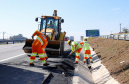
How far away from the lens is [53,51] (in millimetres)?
10070

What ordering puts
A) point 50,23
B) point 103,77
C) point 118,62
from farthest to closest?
1. point 50,23
2. point 118,62
3. point 103,77

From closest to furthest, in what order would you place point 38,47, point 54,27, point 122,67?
point 122,67, point 38,47, point 54,27

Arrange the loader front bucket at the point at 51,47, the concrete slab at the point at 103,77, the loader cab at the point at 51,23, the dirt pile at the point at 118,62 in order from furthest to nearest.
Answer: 1. the loader cab at the point at 51,23
2. the loader front bucket at the point at 51,47
3. the concrete slab at the point at 103,77
4. the dirt pile at the point at 118,62

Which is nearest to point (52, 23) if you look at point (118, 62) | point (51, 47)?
point (51, 47)

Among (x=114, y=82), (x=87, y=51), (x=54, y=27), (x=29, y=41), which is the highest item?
(x=54, y=27)

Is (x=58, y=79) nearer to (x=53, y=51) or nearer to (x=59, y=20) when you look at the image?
(x=53, y=51)

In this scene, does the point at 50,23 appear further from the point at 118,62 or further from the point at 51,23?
the point at 118,62

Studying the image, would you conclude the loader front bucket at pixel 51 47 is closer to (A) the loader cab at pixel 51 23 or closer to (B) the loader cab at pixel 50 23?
(A) the loader cab at pixel 51 23

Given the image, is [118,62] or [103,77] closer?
[103,77]

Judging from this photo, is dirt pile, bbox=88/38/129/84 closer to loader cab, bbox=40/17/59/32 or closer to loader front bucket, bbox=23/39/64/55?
loader front bucket, bbox=23/39/64/55

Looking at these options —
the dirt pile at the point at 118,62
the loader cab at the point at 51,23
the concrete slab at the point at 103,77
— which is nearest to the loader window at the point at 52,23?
the loader cab at the point at 51,23

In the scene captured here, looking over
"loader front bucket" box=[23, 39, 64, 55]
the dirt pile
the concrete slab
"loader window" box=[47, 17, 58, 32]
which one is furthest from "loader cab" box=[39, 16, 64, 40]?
the concrete slab

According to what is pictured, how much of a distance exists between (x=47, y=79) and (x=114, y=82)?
2.46 m

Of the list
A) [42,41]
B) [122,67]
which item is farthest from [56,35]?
[122,67]
